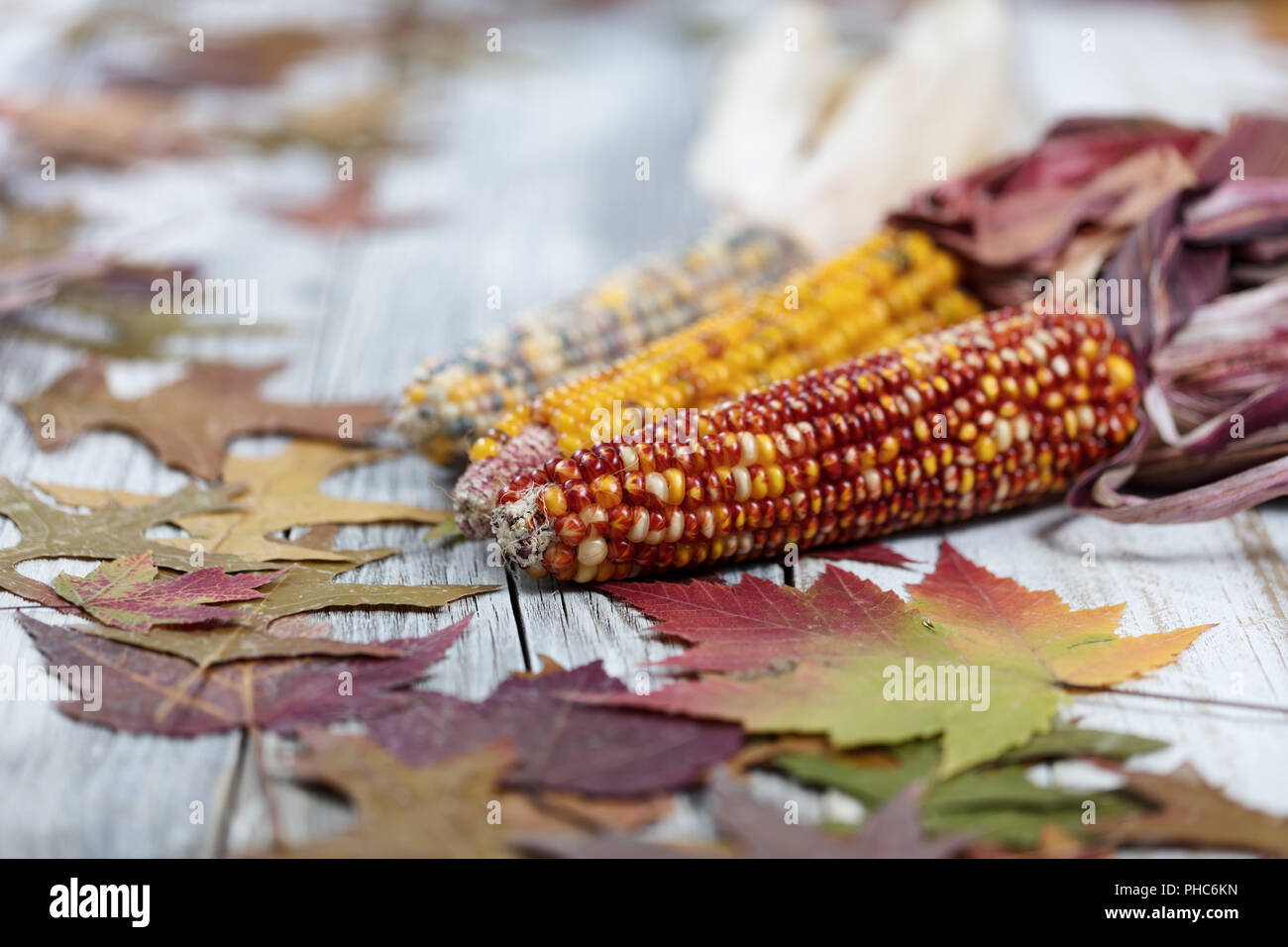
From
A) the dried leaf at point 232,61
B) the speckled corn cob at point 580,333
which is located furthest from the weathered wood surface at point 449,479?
the dried leaf at point 232,61

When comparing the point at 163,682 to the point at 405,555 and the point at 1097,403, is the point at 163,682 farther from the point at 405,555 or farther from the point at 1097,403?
the point at 1097,403

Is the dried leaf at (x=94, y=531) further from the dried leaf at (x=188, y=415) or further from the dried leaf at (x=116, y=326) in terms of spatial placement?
the dried leaf at (x=116, y=326)

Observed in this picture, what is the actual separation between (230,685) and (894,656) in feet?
2.00

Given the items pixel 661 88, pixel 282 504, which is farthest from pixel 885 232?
pixel 661 88

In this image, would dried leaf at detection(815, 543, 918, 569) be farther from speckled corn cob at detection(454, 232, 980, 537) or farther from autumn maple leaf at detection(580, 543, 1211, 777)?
speckled corn cob at detection(454, 232, 980, 537)

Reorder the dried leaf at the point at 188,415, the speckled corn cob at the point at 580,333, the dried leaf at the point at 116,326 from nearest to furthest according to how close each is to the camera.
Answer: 1. the speckled corn cob at the point at 580,333
2. the dried leaf at the point at 188,415
3. the dried leaf at the point at 116,326

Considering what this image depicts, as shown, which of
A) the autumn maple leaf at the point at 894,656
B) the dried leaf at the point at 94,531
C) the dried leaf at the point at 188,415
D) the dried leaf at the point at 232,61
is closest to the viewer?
the autumn maple leaf at the point at 894,656

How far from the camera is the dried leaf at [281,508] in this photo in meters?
1.33

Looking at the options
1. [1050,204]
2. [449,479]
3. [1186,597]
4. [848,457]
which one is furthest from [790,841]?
[1050,204]

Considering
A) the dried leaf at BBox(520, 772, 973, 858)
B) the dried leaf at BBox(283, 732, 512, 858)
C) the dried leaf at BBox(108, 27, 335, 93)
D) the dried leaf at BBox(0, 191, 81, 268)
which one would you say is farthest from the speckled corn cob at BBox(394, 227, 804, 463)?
the dried leaf at BBox(108, 27, 335, 93)

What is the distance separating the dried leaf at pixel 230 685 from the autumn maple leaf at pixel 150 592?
0.04 meters

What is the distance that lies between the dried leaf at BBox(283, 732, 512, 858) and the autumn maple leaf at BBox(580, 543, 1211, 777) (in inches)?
5.7

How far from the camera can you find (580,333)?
156 cm
